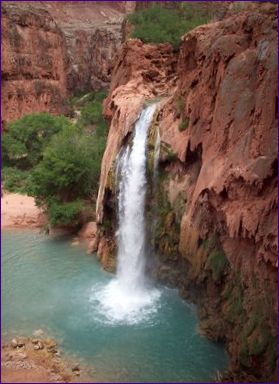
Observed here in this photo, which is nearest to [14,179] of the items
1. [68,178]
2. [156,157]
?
[68,178]

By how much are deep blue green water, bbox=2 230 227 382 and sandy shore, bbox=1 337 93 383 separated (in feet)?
1.00

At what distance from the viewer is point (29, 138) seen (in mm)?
25250

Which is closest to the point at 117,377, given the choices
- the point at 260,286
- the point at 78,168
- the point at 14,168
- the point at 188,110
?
the point at 260,286

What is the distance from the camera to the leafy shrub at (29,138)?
25.0 meters

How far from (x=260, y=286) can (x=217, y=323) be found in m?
1.98

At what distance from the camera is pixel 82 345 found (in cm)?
1003

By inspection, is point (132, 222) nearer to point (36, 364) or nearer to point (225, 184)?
point (225, 184)

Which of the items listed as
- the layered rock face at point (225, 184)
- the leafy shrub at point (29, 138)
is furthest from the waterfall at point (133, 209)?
the leafy shrub at point (29, 138)

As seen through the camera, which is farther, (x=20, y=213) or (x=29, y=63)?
(x=29, y=63)

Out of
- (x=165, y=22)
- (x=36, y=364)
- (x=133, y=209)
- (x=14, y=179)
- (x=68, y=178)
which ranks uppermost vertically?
(x=165, y=22)

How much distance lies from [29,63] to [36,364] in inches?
964

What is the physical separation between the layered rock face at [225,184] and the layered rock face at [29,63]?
16873mm

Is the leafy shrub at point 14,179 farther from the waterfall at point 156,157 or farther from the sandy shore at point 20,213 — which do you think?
the waterfall at point 156,157

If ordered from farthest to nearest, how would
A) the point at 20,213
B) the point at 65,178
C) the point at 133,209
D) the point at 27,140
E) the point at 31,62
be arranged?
the point at 31,62 < the point at 27,140 < the point at 20,213 < the point at 65,178 < the point at 133,209
